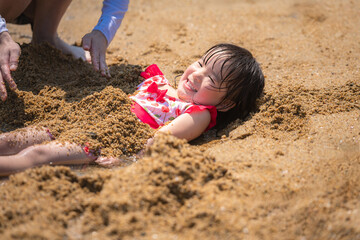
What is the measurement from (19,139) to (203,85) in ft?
3.98

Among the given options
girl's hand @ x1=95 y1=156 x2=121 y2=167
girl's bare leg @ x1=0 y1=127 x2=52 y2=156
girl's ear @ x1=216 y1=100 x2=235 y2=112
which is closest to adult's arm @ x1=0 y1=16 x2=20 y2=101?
girl's bare leg @ x1=0 y1=127 x2=52 y2=156

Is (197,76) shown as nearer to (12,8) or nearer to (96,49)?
(96,49)

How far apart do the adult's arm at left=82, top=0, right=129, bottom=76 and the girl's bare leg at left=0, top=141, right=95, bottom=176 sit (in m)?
0.74

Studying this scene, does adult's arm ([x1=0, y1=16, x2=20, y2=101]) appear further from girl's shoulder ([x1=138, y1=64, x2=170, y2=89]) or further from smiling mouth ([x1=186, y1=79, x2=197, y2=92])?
smiling mouth ([x1=186, y1=79, x2=197, y2=92])

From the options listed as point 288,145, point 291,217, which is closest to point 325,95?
point 288,145

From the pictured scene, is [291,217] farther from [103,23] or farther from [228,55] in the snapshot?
[103,23]

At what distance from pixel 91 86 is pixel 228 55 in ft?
→ 3.48

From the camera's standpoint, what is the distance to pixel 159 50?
10.9 feet

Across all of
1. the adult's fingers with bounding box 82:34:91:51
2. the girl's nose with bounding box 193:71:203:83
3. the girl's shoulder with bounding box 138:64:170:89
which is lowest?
the girl's shoulder with bounding box 138:64:170:89

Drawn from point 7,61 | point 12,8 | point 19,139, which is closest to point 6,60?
point 7,61

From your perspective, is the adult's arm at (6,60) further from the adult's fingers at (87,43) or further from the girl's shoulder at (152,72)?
the girl's shoulder at (152,72)

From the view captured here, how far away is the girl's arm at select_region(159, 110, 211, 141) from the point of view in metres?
2.04

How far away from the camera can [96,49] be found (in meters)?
2.39

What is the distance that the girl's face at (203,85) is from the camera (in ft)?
7.29
